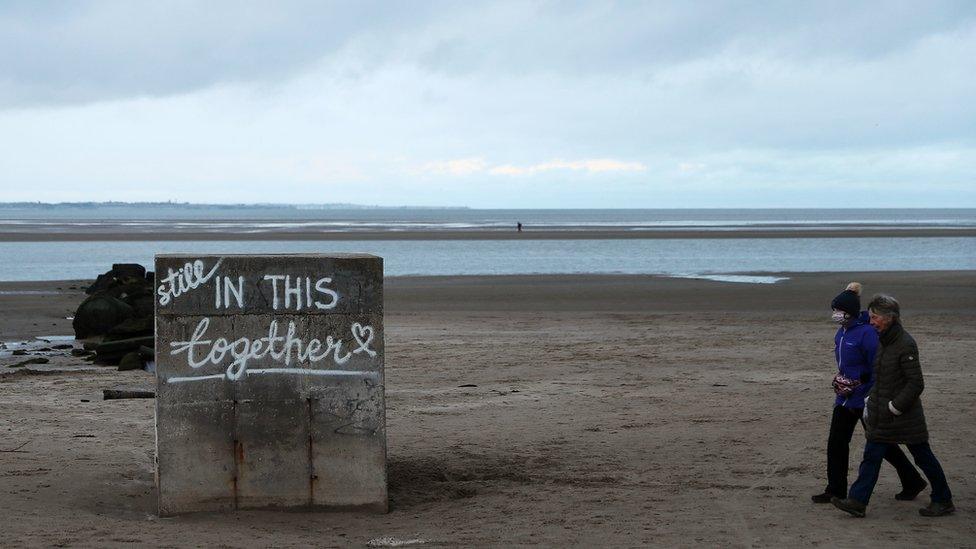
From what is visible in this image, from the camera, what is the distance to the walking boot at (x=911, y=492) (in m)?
7.71

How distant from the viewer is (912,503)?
7691mm

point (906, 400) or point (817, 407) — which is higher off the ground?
point (906, 400)

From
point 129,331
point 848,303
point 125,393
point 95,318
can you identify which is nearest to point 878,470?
point 848,303

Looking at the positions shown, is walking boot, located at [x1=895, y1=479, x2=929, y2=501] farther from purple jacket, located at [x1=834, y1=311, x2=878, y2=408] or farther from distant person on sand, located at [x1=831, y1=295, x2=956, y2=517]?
purple jacket, located at [x1=834, y1=311, x2=878, y2=408]

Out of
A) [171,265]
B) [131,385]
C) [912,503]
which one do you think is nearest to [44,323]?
[131,385]

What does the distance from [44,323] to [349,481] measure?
15.9m

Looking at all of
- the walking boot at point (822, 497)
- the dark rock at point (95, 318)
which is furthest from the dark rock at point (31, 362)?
the walking boot at point (822, 497)

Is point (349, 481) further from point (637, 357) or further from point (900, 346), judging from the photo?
point (637, 357)

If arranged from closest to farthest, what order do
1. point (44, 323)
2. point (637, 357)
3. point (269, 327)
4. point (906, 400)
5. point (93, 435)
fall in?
point (906, 400), point (269, 327), point (93, 435), point (637, 357), point (44, 323)

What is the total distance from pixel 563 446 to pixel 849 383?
3.00m

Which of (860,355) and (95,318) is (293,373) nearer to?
(860,355)

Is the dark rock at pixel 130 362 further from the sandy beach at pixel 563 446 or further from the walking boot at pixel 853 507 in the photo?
the walking boot at pixel 853 507

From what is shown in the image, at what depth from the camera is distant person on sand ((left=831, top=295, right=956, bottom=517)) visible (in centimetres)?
704

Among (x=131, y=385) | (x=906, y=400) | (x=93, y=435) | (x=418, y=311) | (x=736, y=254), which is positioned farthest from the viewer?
(x=736, y=254)
